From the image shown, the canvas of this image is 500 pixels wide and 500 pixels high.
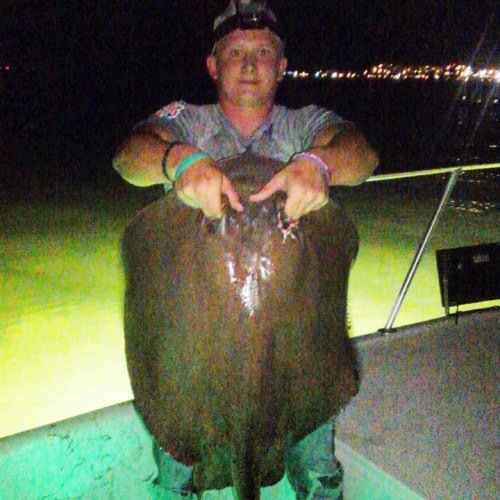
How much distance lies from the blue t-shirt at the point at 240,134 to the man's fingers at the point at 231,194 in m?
0.47

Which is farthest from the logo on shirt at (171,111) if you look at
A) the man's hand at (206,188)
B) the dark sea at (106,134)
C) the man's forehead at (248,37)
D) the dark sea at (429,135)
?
the dark sea at (429,135)

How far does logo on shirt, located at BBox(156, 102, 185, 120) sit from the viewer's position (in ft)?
5.73

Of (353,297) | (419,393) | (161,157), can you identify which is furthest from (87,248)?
(161,157)

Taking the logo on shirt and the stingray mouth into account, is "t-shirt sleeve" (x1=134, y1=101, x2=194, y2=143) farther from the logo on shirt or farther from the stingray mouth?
the stingray mouth

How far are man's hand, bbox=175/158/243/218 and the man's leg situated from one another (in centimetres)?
86

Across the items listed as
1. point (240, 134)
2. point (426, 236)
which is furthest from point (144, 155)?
point (426, 236)

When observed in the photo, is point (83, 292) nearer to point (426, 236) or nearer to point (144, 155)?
point (426, 236)

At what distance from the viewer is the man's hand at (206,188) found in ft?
4.16

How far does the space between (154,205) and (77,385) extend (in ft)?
7.97

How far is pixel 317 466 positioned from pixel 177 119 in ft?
4.01

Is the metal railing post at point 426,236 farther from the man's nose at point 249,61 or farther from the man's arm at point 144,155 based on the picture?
the man's arm at point 144,155

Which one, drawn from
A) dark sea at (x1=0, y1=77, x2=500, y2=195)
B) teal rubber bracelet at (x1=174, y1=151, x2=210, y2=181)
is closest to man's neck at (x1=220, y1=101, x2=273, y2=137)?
teal rubber bracelet at (x1=174, y1=151, x2=210, y2=181)

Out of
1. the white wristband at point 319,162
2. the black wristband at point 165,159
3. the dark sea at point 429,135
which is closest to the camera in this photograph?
the white wristband at point 319,162

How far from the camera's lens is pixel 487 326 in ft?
10.8
